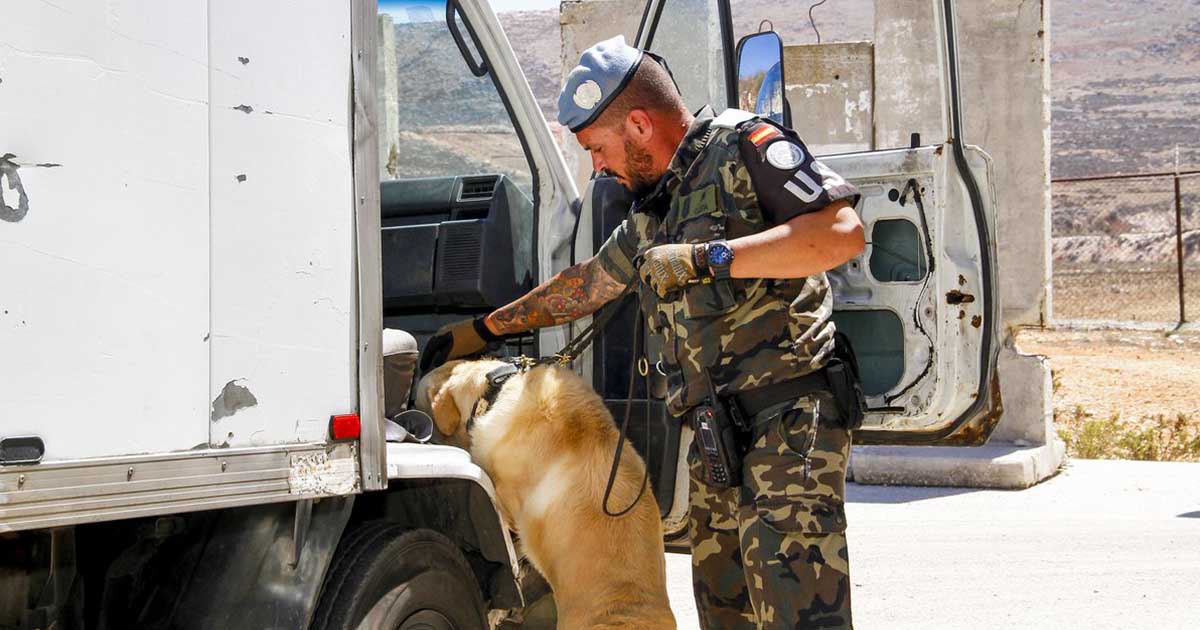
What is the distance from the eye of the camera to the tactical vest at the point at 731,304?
3.02 meters

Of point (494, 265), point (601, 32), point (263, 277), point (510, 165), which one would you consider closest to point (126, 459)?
point (263, 277)

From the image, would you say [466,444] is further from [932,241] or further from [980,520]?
[980,520]

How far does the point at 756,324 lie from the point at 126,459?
1.54 meters

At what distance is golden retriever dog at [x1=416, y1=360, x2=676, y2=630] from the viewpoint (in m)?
3.11

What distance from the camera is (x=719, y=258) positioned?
9.29ft

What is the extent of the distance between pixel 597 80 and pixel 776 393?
34.6 inches

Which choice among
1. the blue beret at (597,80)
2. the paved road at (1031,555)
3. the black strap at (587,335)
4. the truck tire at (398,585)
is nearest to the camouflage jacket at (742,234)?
the blue beret at (597,80)

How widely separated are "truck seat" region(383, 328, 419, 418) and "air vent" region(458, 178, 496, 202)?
0.87 meters

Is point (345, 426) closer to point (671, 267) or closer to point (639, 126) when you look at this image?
point (671, 267)

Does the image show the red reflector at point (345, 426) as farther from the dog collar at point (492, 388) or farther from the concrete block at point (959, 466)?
the concrete block at point (959, 466)

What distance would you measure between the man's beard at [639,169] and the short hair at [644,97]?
8 centimetres

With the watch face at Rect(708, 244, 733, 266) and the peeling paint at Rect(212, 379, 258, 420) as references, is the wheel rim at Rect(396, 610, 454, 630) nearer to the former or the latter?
the peeling paint at Rect(212, 379, 258, 420)

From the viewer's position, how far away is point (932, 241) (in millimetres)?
3744

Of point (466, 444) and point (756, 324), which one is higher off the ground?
point (756, 324)
